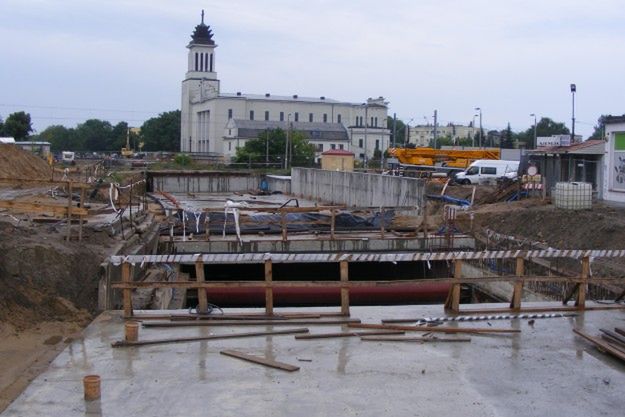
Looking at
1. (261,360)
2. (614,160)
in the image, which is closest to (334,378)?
(261,360)

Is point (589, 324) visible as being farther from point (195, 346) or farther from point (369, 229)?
point (369, 229)

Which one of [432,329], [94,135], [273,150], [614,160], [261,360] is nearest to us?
[261,360]

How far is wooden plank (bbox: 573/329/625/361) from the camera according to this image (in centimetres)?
1003

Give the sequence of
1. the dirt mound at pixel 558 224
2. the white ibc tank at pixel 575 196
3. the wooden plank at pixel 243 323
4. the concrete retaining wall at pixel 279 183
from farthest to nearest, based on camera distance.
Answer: the concrete retaining wall at pixel 279 183 → the white ibc tank at pixel 575 196 → the dirt mound at pixel 558 224 → the wooden plank at pixel 243 323

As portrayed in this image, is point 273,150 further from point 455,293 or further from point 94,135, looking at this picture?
point 94,135

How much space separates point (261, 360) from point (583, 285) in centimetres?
592

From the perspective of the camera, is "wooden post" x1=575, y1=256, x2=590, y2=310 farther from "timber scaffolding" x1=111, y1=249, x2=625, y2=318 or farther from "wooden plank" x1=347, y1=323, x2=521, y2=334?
"wooden plank" x1=347, y1=323, x2=521, y2=334

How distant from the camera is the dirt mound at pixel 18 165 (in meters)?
44.8

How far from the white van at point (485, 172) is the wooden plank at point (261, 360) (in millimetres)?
38377

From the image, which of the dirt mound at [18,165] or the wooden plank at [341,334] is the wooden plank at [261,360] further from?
the dirt mound at [18,165]

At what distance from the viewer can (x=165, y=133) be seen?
5551 inches

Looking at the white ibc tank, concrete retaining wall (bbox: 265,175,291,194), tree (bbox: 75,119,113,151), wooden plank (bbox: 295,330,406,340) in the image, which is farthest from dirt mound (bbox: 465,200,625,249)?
tree (bbox: 75,119,113,151)

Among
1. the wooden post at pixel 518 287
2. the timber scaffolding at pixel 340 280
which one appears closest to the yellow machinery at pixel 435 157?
the timber scaffolding at pixel 340 280

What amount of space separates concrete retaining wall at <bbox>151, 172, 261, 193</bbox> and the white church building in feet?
159
